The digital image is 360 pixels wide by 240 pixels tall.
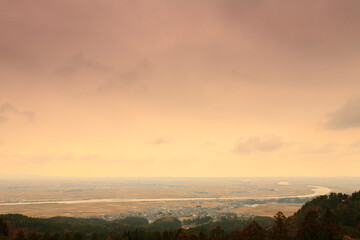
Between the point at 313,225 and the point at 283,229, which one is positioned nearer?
the point at 283,229

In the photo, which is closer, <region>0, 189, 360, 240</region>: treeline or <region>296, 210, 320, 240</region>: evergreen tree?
<region>0, 189, 360, 240</region>: treeline

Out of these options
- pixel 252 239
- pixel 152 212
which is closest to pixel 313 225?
pixel 252 239

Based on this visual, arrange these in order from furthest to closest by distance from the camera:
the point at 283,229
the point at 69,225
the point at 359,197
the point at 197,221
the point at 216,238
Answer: the point at 197,221 → the point at 69,225 → the point at 359,197 → the point at 216,238 → the point at 283,229

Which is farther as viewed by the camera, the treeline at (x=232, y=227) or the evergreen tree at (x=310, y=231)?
the evergreen tree at (x=310, y=231)

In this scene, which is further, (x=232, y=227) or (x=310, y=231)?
(x=232, y=227)

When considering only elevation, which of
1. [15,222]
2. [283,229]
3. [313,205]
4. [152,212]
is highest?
[283,229]

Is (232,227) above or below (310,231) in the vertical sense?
below

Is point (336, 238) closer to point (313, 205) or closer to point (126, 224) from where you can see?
point (313, 205)

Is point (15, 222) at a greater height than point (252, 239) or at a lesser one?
lesser
